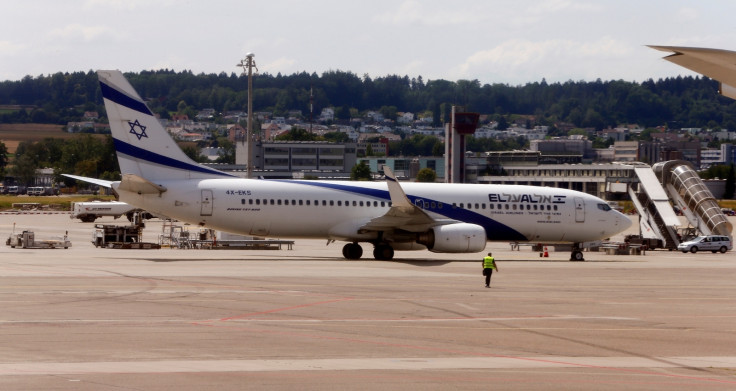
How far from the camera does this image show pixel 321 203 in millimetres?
40781

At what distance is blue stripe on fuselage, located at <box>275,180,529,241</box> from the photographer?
136ft

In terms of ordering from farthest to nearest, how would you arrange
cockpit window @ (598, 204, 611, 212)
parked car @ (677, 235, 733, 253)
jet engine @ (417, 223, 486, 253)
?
parked car @ (677, 235, 733, 253)
cockpit window @ (598, 204, 611, 212)
jet engine @ (417, 223, 486, 253)

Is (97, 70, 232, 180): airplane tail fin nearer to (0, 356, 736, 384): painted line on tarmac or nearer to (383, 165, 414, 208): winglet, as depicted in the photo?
(383, 165, 414, 208): winglet

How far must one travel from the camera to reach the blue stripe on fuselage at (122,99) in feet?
125

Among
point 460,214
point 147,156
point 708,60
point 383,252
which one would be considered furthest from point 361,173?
point 708,60

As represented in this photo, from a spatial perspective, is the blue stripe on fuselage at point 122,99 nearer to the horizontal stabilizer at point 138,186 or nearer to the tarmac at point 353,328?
the horizontal stabilizer at point 138,186

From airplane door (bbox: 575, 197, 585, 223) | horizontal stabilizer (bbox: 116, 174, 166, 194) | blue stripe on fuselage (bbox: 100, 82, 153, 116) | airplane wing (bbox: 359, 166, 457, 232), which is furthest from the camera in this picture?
airplane door (bbox: 575, 197, 585, 223)

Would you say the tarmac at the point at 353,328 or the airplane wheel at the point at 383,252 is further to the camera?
the airplane wheel at the point at 383,252

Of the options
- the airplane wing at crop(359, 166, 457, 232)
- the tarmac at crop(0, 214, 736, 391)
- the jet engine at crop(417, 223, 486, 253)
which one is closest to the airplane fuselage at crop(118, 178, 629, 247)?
the airplane wing at crop(359, 166, 457, 232)

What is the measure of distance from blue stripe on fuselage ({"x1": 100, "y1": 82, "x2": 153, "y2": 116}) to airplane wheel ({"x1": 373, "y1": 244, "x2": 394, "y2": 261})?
34.1 feet

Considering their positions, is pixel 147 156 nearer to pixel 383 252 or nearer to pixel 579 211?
pixel 383 252

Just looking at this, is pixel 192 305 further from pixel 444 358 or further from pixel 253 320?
pixel 444 358

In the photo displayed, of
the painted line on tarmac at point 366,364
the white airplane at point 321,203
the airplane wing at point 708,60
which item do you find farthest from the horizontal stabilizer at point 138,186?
the airplane wing at point 708,60

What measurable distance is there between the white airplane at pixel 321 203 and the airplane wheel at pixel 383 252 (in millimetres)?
40
